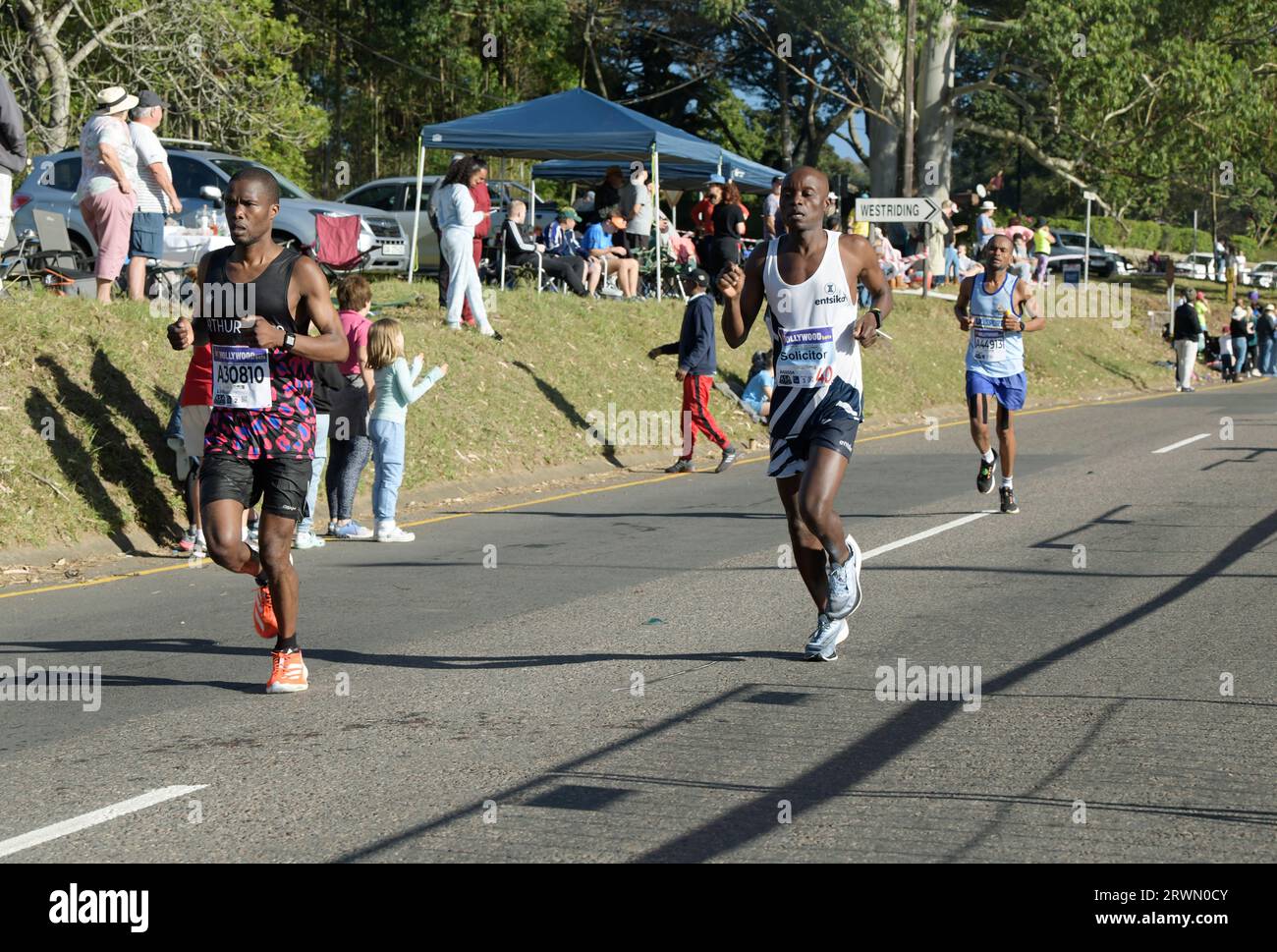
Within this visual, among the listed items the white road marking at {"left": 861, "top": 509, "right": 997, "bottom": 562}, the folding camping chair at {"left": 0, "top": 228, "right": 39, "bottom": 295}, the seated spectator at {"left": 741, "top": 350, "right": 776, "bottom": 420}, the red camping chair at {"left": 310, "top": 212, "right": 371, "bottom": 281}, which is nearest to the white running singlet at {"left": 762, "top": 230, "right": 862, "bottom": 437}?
the white road marking at {"left": 861, "top": 509, "right": 997, "bottom": 562}

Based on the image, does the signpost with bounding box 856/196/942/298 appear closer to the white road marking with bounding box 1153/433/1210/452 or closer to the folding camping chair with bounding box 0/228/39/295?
the white road marking with bounding box 1153/433/1210/452

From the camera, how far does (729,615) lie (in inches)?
357

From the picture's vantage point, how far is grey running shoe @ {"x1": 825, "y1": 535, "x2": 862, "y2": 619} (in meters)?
7.71

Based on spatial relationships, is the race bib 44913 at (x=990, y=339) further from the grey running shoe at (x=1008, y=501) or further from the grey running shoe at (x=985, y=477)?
the grey running shoe at (x=1008, y=501)

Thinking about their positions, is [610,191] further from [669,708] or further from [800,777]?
[800,777]

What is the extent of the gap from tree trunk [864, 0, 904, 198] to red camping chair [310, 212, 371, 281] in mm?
18384

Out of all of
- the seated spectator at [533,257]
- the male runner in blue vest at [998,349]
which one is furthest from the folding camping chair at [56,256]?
the male runner in blue vest at [998,349]

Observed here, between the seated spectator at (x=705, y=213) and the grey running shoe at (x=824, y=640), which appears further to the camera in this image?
the seated spectator at (x=705, y=213)

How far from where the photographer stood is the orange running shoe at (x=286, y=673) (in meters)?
7.22

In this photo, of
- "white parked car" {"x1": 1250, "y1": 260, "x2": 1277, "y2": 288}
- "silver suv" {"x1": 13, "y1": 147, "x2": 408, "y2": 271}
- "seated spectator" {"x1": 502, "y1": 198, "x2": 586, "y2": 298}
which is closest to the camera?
"silver suv" {"x1": 13, "y1": 147, "x2": 408, "y2": 271}

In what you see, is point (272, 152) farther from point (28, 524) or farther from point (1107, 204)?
point (28, 524)

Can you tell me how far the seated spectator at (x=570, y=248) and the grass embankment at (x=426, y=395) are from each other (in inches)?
25.2

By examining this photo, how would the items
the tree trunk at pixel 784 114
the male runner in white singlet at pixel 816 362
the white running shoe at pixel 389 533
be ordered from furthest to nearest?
the tree trunk at pixel 784 114, the white running shoe at pixel 389 533, the male runner in white singlet at pixel 816 362

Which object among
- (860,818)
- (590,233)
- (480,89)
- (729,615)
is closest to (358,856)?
(860,818)
